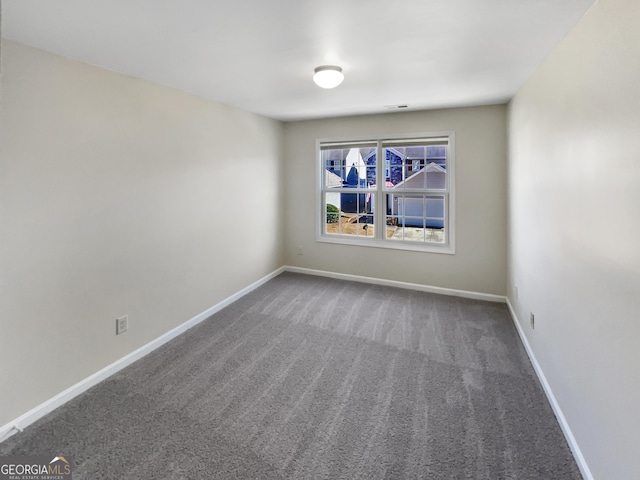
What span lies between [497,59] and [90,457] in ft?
11.6

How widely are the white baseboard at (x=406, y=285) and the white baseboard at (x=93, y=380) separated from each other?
1.60 m

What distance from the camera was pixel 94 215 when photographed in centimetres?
222

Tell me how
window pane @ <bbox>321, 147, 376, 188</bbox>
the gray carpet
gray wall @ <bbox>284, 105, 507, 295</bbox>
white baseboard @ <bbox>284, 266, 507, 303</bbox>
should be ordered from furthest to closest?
window pane @ <bbox>321, 147, 376, 188</bbox> < white baseboard @ <bbox>284, 266, 507, 303</bbox> < gray wall @ <bbox>284, 105, 507, 295</bbox> < the gray carpet

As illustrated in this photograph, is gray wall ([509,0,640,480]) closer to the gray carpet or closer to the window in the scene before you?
the gray carpet

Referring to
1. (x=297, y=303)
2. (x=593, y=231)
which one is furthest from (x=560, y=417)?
(x=297, y=303)

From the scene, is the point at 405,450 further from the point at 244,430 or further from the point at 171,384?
the point at 171,384

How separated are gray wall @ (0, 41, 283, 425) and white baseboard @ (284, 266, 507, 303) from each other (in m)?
1.62

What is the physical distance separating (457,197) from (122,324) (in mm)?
3769

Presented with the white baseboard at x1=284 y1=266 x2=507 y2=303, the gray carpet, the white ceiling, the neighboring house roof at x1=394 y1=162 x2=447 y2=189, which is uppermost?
the white ceiling

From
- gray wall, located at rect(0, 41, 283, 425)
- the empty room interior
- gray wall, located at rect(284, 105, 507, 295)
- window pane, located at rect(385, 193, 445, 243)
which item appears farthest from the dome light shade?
window pane, located at rect(385, 193, 445, 243)

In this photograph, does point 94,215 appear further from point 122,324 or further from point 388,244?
point 388,244

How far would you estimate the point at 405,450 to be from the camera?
1.69 metres

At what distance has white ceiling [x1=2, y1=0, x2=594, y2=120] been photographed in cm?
152

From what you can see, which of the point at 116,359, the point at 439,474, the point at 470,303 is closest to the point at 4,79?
the point at 116,359
